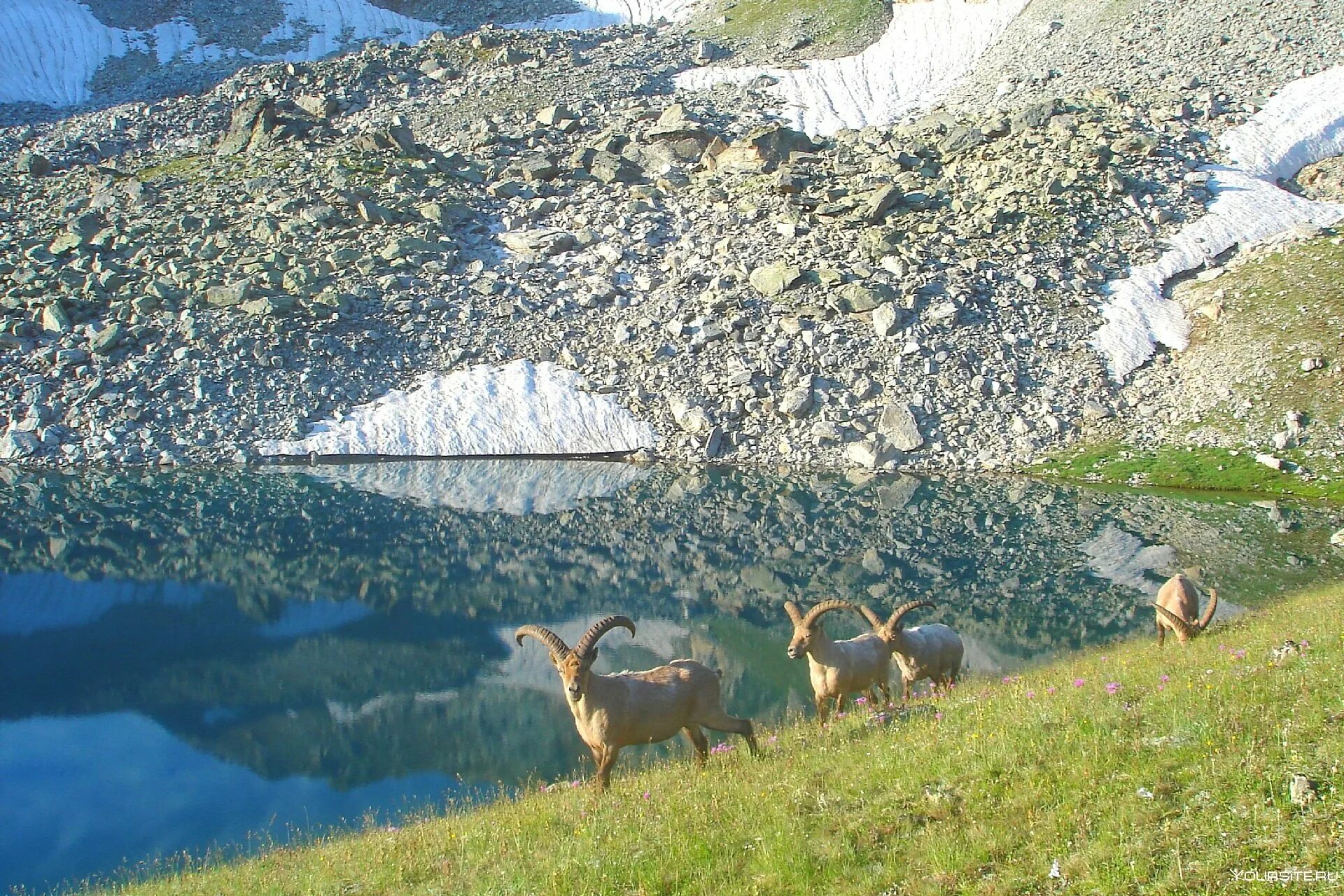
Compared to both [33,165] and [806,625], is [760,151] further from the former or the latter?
[806,625]

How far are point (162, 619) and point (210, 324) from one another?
76.4 ft

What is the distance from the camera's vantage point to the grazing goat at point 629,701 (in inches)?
453

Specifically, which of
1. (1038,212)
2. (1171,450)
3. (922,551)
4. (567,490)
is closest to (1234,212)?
(1038,212)

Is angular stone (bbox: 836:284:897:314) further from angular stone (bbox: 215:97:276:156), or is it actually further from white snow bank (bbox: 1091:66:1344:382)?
angular stone (bbox: 215:97:276:156)

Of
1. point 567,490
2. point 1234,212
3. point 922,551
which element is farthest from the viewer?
point 1234,212

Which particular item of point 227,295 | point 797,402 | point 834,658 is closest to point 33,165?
point 227,295

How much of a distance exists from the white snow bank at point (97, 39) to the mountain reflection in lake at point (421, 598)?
5287 centimetres

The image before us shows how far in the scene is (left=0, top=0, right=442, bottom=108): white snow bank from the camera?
246ft

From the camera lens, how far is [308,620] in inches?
951

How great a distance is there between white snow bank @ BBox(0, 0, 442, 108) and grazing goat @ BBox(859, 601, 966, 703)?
79006 millimetres

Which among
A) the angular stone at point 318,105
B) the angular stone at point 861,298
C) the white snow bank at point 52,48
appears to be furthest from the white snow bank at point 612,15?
the angular stone at point 861,298

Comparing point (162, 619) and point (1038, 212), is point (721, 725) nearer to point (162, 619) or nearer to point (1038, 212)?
point (162, 619)

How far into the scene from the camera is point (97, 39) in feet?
262

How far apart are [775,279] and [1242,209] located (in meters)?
24.6
